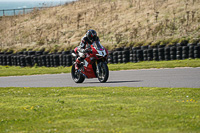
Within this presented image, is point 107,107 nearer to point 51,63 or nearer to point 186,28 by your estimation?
point 51,63

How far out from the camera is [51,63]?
2770cm

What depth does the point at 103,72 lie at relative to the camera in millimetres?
14086

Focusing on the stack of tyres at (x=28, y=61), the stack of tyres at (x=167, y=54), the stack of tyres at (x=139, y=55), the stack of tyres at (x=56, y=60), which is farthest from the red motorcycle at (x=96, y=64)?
the stack of tyres at (x=28, y=61)

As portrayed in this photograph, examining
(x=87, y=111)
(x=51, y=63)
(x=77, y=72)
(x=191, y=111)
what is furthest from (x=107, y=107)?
(x=51, y=63)

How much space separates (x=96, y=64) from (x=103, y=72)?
Result: 0.38m

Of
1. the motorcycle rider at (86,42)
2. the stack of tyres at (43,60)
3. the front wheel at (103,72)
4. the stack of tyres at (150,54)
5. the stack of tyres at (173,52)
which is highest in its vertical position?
the motorcycle rider at (86,42)

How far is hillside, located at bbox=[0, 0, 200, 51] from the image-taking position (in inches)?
1254

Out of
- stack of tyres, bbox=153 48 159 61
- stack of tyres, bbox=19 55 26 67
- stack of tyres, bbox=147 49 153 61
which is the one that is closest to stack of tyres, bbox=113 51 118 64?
stack of tyres, bbox=147 49 153 61

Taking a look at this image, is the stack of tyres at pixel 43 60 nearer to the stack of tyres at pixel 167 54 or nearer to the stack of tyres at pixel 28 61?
the stack of tyres at pixel 28 61

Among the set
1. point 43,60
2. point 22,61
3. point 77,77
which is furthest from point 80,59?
point 22,61

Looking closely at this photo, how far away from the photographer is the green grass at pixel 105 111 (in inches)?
262

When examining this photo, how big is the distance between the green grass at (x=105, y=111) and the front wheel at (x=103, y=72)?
218cm

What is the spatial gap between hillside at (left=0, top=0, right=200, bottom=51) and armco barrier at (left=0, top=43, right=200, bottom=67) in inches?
118

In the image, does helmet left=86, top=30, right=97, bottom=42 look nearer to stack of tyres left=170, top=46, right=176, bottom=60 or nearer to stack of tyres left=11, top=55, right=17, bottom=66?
stack of tyres left=170, top=46, right=176, bottom=60
